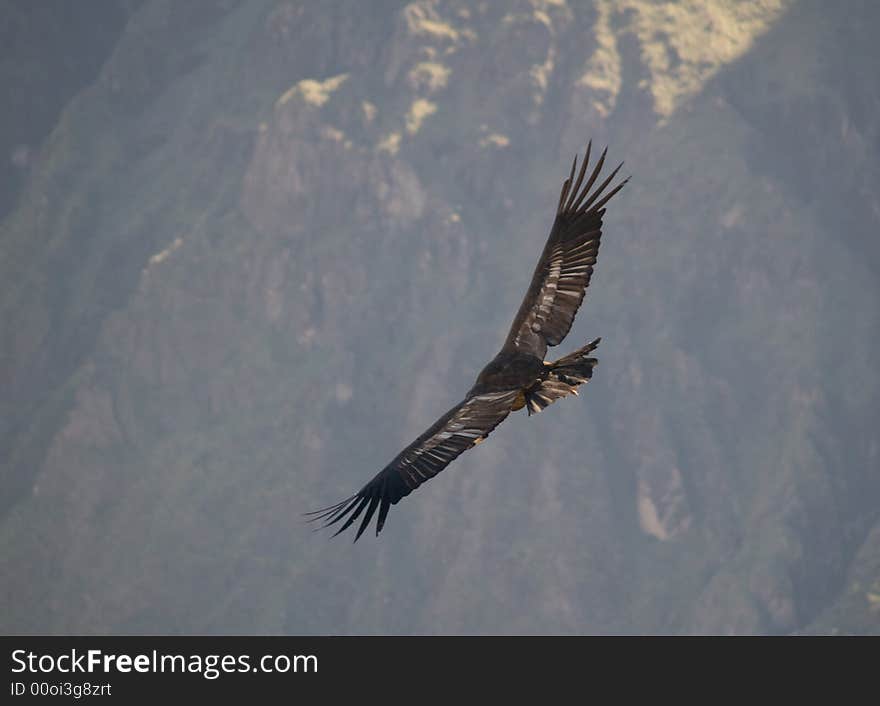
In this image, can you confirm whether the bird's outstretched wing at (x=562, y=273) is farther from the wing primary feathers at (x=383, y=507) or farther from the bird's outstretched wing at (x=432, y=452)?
the wing primary feathers at (x=383, y=507)

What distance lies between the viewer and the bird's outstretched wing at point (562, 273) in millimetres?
56312

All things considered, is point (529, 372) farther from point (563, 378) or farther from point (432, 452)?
point (432, 452)

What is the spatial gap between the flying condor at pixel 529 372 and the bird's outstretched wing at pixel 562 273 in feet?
0.09

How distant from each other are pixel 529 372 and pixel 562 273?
373cm

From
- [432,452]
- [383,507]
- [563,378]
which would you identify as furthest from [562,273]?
[383,507]

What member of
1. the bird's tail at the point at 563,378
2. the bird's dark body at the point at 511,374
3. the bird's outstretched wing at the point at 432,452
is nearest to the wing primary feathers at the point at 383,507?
the bird's outstretched wing at the point at 432,452

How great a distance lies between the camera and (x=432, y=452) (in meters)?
53.2

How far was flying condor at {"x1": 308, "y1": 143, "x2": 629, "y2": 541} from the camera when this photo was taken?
173 ft

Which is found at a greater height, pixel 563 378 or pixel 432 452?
pixel 563 378
